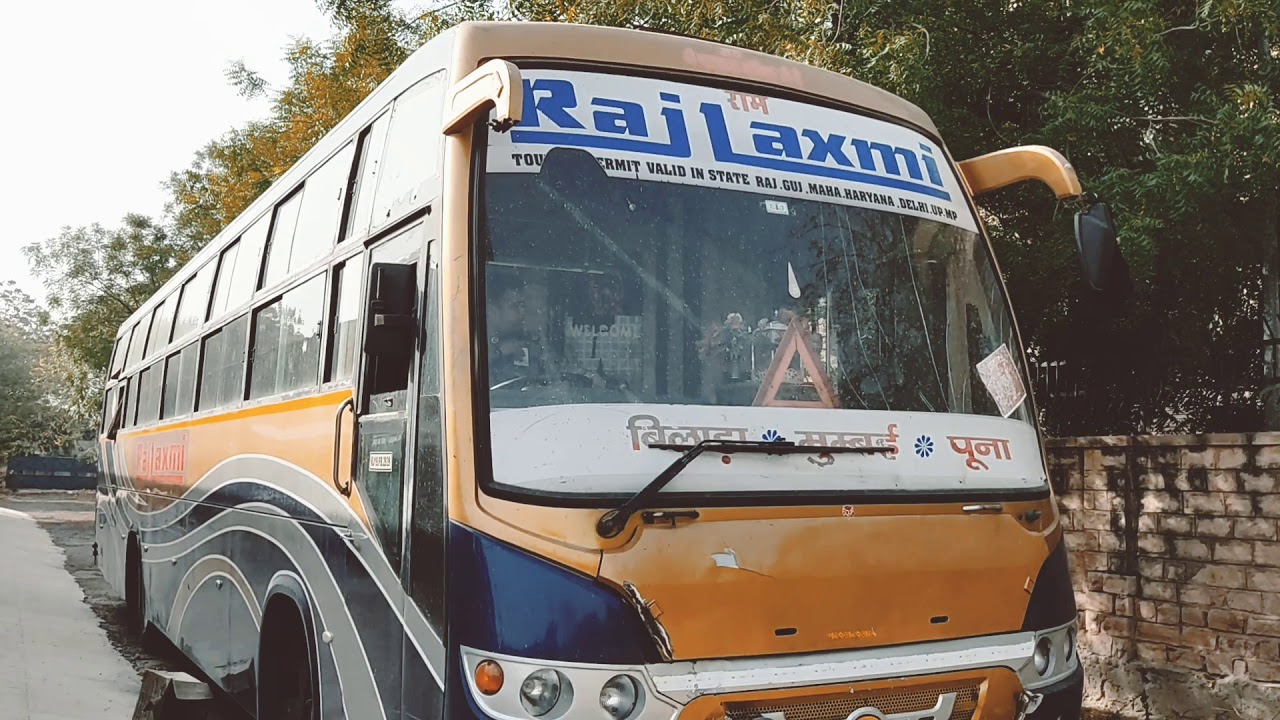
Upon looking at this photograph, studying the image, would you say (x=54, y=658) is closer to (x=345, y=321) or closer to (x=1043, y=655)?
(x=345, y=321)

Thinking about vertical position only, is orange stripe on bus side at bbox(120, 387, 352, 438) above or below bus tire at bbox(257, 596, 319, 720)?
above

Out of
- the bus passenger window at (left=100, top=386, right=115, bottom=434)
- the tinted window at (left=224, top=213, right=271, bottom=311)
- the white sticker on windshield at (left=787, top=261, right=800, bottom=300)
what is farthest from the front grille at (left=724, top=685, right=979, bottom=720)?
the bus passenger window at (left=100, top=386, right=115, bottom=434)

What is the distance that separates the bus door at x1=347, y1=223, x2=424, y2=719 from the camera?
3.95m

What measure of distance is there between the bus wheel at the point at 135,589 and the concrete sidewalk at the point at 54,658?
32 cm

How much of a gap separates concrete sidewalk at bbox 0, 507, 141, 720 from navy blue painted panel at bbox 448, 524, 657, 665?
552 cm

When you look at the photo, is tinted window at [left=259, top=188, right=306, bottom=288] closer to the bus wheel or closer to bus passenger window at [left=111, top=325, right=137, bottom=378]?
the bus wheel

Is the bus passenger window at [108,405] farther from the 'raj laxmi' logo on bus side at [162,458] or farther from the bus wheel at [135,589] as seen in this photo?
the 'raj laxmi' logo on bus side at [162,458]

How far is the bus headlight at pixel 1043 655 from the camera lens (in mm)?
4066

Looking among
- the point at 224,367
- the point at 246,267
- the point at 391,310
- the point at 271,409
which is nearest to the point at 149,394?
the point at 224,367

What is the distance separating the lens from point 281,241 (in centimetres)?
644

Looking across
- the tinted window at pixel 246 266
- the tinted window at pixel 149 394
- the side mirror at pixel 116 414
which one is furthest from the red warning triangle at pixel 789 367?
the side mirror at pixel 116 414

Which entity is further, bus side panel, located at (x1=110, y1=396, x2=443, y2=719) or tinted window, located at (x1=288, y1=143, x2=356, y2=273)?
tinted window, located at (x1=288, y1=143, x2=356, y2=273)

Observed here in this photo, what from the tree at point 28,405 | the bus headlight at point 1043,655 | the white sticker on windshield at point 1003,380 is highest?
the tree at point 28,405

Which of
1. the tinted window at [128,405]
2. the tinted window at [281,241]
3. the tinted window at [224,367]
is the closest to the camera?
the tinted window at [281,241]
